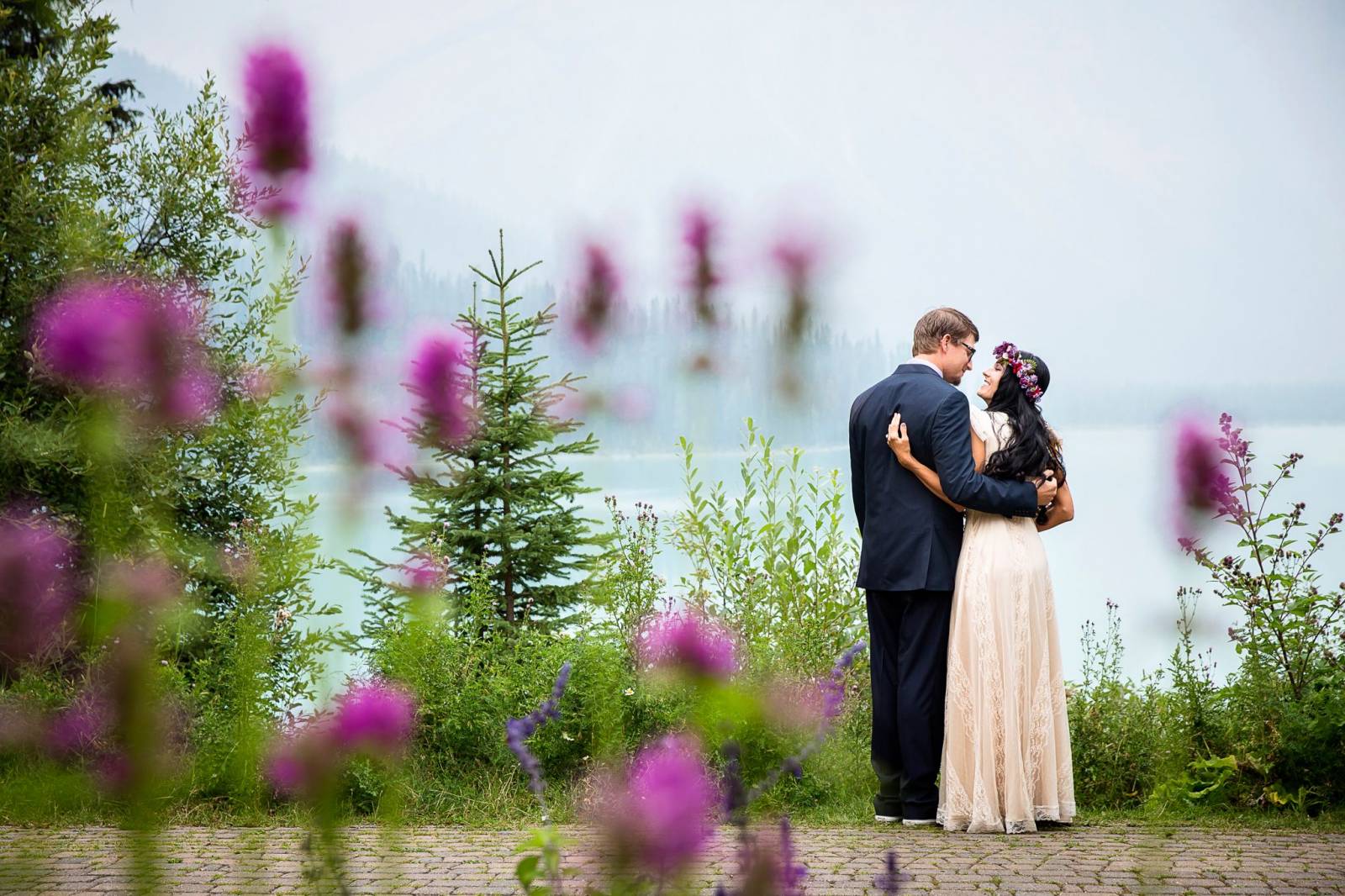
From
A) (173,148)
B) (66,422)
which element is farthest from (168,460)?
(173,148)

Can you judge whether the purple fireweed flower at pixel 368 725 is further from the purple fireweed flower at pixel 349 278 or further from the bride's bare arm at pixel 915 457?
the bride's bare arm at pixel 915 457

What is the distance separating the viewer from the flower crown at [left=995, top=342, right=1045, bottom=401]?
4652mm

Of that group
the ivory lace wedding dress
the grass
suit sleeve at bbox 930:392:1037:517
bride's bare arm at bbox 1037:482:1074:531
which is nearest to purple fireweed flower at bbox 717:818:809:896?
suit sleeve at bbox 930:392:1037:517

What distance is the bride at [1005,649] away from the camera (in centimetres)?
459

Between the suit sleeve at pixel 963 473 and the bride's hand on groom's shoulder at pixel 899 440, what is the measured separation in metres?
0.10

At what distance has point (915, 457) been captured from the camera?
4652 millimetres

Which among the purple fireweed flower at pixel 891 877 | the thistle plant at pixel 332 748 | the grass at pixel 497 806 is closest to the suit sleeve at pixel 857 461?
the grass at pixel 497 806

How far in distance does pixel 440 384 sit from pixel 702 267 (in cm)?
26

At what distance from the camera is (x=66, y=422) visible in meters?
6.16

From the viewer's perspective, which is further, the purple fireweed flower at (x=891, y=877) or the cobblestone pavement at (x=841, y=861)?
the cobblestone pavement at (x=841, y=861)

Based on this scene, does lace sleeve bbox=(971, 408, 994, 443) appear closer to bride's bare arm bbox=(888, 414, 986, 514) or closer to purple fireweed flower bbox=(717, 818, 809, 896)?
bride's bare arm bbox=(888, 414, 986, 514)

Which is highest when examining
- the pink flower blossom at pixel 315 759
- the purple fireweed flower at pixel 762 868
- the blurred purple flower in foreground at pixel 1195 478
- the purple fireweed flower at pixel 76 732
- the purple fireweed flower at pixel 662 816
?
the blurred purple flower in foreground at pixel 1195 478

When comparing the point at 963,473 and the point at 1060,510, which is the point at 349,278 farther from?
the point at 1060,510

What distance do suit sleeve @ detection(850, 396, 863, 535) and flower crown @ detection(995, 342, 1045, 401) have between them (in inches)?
22.9
